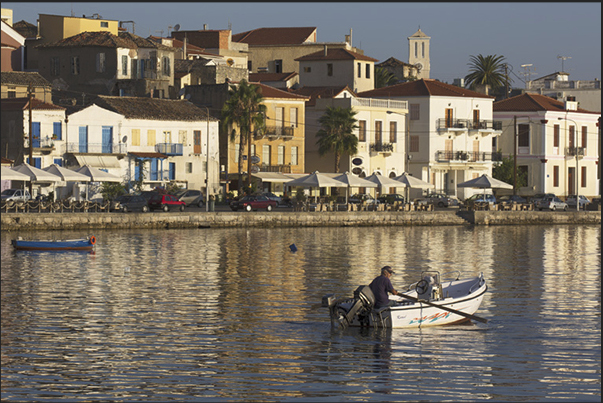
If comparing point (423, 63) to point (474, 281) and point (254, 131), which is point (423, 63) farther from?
point (474, 281)

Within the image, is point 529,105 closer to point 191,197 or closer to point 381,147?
point 381,147

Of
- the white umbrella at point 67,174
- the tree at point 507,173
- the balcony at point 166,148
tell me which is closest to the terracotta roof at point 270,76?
the tree at point 507,173

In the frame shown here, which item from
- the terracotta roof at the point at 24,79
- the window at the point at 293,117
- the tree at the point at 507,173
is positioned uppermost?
the terracotta roof at the point at 24,79

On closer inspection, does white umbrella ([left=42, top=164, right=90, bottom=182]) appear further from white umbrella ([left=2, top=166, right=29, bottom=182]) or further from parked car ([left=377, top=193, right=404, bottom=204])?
parked car ([left=377, top=193, right=404, bottom=204])

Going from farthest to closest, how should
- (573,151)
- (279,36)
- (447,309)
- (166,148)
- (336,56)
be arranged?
(279,36), (573,151), (336,56), (166,148), (447,309)

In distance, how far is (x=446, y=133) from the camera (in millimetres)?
90125

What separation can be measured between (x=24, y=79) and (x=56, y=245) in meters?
40.5

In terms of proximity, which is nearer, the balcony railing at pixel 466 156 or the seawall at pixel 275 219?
the seawall at pixel 275 219

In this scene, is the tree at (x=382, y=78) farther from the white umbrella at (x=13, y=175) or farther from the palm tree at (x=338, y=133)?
the white umbrella at (x=13, y=175)

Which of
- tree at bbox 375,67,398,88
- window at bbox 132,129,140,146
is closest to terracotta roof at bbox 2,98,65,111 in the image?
window at bbox 132,129,140,146

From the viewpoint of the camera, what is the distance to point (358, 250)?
160 feet

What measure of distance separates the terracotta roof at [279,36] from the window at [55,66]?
29526mm

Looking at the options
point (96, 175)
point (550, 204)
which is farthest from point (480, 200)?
point (96, 175)

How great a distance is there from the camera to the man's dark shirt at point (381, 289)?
78.6ft
